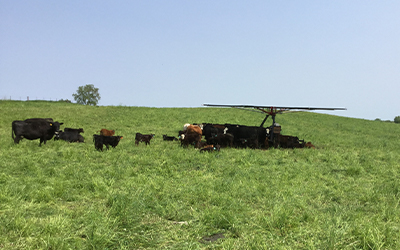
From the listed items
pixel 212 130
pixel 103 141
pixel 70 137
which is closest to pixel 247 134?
pixel 212 130

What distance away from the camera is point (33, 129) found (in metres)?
15.0

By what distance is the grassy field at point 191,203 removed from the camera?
4648mm

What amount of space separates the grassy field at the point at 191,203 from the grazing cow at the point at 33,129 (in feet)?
8.74

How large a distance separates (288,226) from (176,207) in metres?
2.38

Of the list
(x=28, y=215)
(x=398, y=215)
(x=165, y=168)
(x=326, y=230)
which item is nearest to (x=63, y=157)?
(x=165, y=168)

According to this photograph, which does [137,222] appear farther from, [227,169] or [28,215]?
[227,169]

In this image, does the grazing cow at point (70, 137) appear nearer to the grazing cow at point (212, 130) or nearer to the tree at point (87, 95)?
Answer: the grazing cow at point (212, 130)

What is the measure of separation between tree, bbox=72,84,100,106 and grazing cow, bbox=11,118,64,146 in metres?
68.1

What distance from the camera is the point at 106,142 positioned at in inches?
544

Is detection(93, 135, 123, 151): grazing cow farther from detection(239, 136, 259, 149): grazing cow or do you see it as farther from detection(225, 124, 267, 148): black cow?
detection(239, 136, 259, 149): grazing cow

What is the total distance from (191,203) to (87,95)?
267 ft

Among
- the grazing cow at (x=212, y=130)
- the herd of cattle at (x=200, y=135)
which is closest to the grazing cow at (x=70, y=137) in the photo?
the herd of cattle at (x=200, y=135)

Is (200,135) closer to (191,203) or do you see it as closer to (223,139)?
(223,139)

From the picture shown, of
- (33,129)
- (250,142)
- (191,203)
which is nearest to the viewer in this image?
(191,203)
